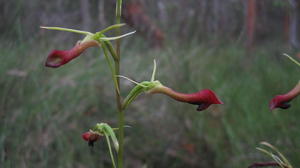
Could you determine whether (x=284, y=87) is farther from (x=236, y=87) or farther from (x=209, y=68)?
(x=209, y=68)

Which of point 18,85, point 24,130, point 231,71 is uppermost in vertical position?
point 18,85

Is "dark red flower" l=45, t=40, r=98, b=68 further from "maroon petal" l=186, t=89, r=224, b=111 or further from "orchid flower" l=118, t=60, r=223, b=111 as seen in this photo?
"maroon petal" l=186, t=89, r=224, b=111

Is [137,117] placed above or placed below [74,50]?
below

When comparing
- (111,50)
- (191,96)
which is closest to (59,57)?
(111,50)

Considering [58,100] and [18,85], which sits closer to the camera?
[18,85]

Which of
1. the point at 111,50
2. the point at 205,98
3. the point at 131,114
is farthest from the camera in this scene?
the point at 131,114

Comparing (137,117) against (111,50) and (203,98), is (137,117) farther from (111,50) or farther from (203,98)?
(203,98)

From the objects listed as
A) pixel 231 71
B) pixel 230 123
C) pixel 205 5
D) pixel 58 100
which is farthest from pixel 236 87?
Result: pixel 205 5

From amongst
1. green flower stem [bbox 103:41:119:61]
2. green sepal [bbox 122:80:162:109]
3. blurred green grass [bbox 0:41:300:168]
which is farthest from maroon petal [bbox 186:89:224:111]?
blurred green grass [bbox 0:41:300:168]
